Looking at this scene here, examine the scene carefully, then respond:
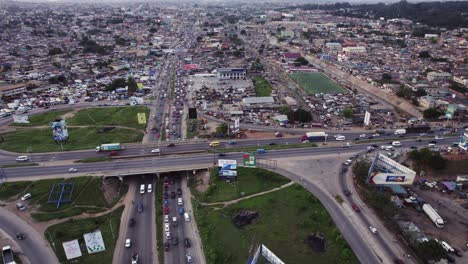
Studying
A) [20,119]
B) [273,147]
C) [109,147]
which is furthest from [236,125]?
[20,119]

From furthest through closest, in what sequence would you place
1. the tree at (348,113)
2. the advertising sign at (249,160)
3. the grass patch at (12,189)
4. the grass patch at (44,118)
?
the tree at (348,113), the grass patch at (44,118), the advertising sign at (249,160), the grass patch at (12,189)

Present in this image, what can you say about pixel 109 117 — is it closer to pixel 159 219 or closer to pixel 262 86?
pixel 159 219

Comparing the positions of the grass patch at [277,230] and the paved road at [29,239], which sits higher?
the paved road at [29,239]

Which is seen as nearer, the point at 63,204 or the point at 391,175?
the point at 63,204

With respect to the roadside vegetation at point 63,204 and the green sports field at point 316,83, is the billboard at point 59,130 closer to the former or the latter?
the roadside vegetation at point 63,204

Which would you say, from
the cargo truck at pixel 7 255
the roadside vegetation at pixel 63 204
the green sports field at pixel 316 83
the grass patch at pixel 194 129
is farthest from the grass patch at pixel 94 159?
the green sports field at pixel 316 83

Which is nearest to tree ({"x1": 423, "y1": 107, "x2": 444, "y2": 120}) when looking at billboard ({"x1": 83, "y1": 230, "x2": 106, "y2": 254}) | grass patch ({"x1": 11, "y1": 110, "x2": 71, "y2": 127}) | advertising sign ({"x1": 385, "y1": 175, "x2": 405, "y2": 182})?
advertising sign ({"x1": 385, "y1": 175, "x2": 405, "y2": 182})

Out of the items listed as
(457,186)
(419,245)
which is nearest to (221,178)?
(419,245)
